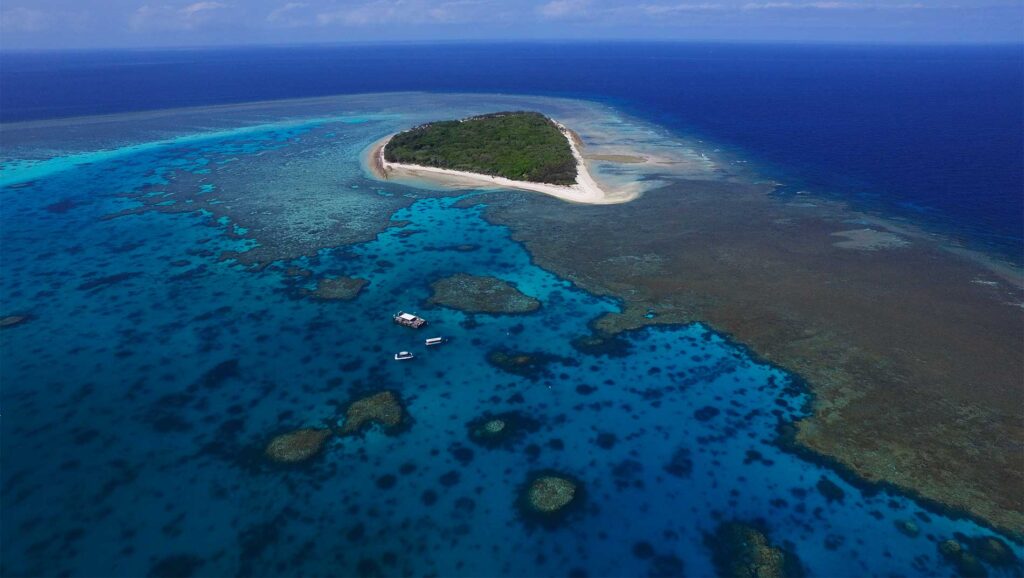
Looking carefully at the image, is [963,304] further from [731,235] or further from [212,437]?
[212,437]

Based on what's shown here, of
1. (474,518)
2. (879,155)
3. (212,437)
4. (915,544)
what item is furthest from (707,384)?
(879,155)

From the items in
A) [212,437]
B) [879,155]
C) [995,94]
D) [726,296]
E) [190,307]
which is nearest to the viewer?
[212,437]

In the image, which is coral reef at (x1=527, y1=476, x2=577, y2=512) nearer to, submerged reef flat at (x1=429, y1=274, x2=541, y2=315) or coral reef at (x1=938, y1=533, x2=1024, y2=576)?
coral reef at (x1=938, y1=533, x2=1024, y2=576)

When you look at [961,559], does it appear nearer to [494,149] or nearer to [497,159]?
[497,159]

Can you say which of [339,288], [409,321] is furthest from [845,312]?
[339,288]

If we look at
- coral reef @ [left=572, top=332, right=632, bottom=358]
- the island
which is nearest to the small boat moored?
coral reef @ [left=572, top=332, right=632, bottom=358]

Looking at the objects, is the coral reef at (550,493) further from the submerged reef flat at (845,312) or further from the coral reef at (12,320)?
the coral reef at (12,320)

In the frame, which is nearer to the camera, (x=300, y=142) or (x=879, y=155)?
(x=879, y=155)
